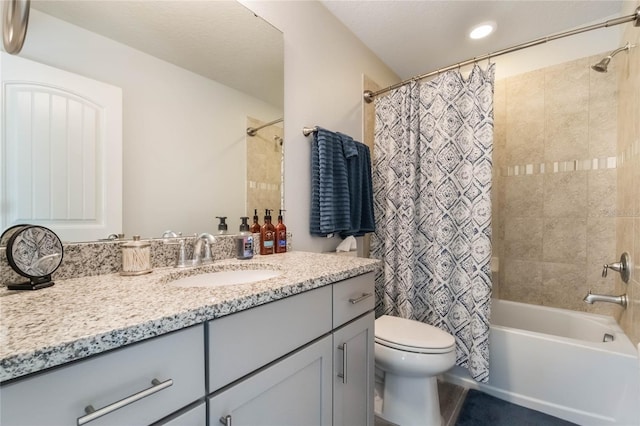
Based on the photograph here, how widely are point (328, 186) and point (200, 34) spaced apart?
940mm

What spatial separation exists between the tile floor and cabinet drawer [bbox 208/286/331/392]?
1143 millimetres

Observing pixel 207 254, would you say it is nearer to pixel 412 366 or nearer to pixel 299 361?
pixel 299 361

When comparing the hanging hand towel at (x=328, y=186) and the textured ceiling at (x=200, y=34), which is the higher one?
the textured ceiling at (x=200, y=34)

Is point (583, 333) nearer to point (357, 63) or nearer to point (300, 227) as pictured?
point (300, 227)

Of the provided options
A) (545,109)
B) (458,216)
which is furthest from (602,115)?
(458,216)

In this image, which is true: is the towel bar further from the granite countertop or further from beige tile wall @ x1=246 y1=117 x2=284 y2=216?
the granite countertop

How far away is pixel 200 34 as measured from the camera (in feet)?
4.03

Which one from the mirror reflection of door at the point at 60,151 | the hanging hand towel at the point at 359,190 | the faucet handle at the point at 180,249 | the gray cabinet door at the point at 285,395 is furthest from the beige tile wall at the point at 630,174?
the mirror reflection of door at the point at 60,151

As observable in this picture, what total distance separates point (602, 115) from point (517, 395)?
1.95 metres

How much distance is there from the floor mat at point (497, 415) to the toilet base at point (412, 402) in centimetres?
19

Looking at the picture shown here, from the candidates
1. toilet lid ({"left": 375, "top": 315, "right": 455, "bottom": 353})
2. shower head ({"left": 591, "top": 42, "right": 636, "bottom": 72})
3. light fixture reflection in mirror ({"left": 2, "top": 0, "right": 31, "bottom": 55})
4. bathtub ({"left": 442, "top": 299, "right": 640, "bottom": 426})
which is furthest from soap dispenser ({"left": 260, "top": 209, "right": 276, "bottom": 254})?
shower head ({"left": 591, "top": 42, "right": 636, "bottom": 72})

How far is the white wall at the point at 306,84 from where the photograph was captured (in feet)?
5.15

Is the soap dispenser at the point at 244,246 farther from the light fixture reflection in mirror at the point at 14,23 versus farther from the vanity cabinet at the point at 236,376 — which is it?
the light fixture reflection in mirror at the point at 14,23

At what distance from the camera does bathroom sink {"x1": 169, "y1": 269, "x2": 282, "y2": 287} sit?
1025 millimetres
